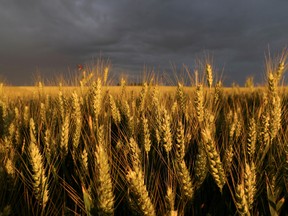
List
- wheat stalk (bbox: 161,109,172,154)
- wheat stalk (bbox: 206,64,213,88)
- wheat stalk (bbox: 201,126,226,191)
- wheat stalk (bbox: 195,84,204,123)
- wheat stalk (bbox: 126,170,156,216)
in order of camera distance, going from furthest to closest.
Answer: wheat stalk (bbox: 206,64,213,88), wheat stalk (bbox: 195,84,204,123), wheat stalk (bbox: 161,109,172,154), wheat stalk (bbox: 201,126,226,191), wheat stalk (bbox: 126,170,156,216)

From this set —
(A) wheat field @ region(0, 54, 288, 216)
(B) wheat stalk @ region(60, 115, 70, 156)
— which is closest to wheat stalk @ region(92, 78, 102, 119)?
(A) wheat field @ region(0, 54, 288, 216)

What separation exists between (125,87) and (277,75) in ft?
8.05

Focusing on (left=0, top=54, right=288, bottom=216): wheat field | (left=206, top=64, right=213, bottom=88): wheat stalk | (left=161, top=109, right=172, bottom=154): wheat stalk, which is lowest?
(left=0, top=54, right=288, bottom=216): wheat field

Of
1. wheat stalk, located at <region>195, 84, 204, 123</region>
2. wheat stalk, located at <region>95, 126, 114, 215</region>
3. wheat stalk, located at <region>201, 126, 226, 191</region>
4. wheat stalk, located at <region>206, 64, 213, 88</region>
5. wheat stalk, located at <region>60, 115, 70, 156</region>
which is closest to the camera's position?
wheat stalk, located at <region>95, 126, 114, 215</region>

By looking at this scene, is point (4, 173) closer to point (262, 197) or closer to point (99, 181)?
point (99, 181)

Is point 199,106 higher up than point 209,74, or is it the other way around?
point 209,74

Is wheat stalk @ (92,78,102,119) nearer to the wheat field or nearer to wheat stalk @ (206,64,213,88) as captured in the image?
the wheat field

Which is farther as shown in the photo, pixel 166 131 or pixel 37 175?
pixel 166 131

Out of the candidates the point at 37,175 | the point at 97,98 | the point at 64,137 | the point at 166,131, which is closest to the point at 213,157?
the point at 166,131

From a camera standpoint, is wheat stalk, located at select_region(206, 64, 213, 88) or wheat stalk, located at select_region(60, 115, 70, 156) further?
wheat stalk, located at select_region(206, 64, 213, 88)

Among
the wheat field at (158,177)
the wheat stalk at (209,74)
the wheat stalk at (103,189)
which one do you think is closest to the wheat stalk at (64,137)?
the wheat field at (158,177)

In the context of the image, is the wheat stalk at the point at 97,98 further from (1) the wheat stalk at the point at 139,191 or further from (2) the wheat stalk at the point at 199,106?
(1) the wheat stalk at the point at 139,191

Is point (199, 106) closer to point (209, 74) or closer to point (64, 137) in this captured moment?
point (209, 74)

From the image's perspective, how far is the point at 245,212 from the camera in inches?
50.4
